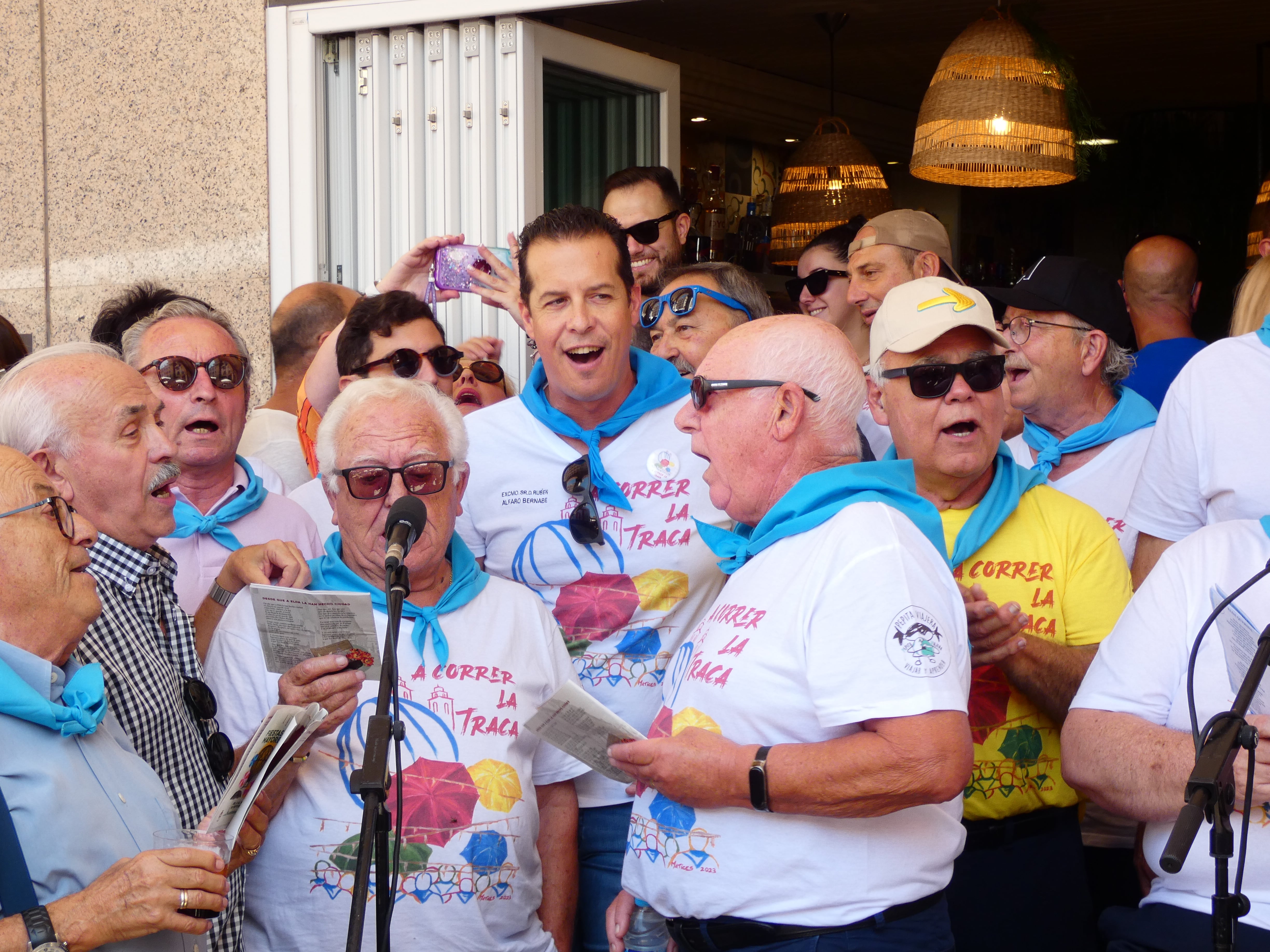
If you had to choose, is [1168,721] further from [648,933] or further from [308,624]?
[308,624]

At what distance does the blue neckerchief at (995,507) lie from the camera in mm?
2904

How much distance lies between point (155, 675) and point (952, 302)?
186 centimetres

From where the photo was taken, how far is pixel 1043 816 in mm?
2914

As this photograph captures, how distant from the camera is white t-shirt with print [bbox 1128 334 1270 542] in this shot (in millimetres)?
2984

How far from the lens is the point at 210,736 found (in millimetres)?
2752

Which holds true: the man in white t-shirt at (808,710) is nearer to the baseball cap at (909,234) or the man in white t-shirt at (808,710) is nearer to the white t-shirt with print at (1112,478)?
the white t-shirt with print at (1112,478)

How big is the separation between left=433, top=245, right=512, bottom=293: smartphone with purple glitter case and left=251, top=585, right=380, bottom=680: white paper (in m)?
1.89

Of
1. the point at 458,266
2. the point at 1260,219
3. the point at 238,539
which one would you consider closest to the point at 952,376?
the point at 238,539

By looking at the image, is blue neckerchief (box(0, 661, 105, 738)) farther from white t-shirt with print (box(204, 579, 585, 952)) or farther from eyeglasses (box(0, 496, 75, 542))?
white t-shirt with print (box(204, 579, 585, 952))

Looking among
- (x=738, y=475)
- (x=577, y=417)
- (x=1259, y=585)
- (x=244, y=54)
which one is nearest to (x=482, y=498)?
(x=577, y=417)

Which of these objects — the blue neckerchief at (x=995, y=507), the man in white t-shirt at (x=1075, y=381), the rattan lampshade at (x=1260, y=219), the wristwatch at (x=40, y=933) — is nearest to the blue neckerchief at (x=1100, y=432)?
the man in white t-shirt at (x=1075, y=381)

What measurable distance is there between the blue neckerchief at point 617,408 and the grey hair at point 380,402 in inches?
14.3

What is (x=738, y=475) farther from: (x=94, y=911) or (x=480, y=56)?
(x=480, y=56)

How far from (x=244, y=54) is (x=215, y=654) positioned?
358 cm
